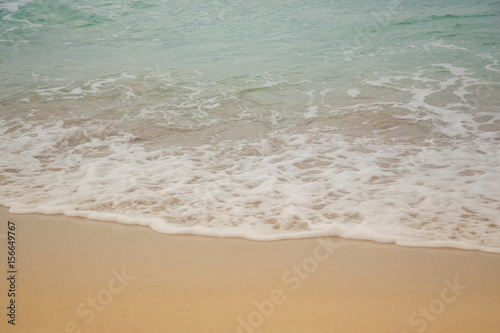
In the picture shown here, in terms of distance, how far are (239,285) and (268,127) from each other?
10.6 feet

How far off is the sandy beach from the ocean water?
7.5 inches

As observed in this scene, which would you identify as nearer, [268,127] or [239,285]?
[239,285]

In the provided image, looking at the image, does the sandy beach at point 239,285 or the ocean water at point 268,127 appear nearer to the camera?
the sandy beach at point 239,285

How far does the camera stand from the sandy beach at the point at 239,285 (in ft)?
7.75

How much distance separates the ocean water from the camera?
3.54 meters

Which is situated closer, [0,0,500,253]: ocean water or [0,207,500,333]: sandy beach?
[0,207,500,333]: sandy beach

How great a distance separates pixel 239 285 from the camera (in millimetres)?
2695

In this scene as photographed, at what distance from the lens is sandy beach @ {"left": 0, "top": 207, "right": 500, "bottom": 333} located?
236 centimetres

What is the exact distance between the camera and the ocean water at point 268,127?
11.6ft

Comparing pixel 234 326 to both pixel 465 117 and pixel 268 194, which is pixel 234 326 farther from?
pixel 465 117

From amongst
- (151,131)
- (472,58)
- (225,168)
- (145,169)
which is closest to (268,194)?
(225,168)

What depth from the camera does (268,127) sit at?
5664mm

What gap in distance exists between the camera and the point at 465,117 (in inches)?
225

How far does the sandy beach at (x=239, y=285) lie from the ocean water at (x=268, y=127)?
191 millimetres
